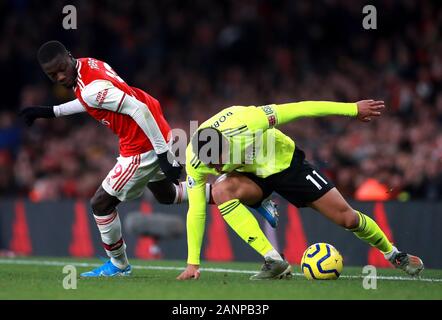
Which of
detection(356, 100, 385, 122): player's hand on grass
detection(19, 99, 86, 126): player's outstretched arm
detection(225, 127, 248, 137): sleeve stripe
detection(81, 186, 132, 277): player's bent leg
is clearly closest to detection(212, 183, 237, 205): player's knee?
detection(225, 127, 248, 137): sleeve stripe

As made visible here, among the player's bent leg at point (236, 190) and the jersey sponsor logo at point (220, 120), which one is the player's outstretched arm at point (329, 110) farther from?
the player's bent leg at point (236, 190)

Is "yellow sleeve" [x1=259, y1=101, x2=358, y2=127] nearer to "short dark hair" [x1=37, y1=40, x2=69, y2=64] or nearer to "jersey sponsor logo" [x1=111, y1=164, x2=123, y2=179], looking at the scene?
"jersey sponsor logo" [x1=111, y1=164, x2=123, y2=179]

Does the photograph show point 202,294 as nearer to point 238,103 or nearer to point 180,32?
point 238,103

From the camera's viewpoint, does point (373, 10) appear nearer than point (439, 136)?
No

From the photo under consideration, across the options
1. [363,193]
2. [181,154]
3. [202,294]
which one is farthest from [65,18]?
[202,294]

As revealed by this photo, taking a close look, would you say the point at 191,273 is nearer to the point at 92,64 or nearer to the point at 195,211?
the point at 195,211

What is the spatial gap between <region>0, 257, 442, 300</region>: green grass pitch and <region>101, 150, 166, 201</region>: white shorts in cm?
82

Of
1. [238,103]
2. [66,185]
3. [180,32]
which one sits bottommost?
[66,185]

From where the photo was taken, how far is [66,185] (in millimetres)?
17562

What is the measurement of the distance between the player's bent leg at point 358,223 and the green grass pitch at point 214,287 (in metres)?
0.16

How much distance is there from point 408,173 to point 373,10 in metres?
4.02

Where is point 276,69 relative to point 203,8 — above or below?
below

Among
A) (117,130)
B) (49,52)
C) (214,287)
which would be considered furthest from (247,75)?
(214,287)

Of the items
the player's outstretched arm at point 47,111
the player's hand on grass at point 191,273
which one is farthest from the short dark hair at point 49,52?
the player's hand on grass at point 191,273
